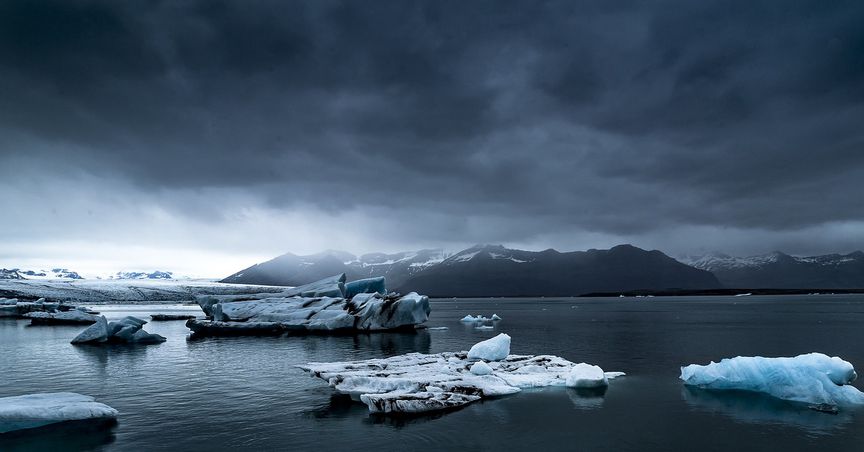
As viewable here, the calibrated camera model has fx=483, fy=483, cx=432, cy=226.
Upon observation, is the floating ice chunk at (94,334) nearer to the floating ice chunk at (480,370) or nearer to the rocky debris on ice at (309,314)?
the rocky debris on ice at (309,314)

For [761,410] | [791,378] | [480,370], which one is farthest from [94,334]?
[791,378]

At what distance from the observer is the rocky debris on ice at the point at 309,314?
47.1 metres

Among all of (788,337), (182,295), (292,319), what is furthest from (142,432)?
(182,295)

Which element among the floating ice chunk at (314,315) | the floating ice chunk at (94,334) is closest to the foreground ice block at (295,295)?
the floating ice chunk at (314,315)

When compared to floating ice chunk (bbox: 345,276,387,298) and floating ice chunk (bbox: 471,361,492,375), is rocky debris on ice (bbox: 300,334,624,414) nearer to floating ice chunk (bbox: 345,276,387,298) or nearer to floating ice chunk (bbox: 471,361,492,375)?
floating ice chunk (bbox: 471,361,492,375)

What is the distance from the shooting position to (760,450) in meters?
12.5

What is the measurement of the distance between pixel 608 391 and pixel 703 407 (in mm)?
3506

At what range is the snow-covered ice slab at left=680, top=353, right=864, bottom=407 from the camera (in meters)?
17.5

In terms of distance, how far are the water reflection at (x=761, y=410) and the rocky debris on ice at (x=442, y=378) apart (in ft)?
12.4

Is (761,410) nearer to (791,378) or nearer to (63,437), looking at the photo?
(791,378)

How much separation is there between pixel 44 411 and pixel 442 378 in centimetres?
1330

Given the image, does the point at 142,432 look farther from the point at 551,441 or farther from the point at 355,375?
the point at 551,441

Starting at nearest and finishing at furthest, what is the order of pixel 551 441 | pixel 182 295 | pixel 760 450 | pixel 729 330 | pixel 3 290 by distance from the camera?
1. pixel 760 450
2. pixel 551 441
3. pixel 729 330
4. pixel 3 290
5. pixel 182 295

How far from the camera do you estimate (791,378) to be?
1842cm
